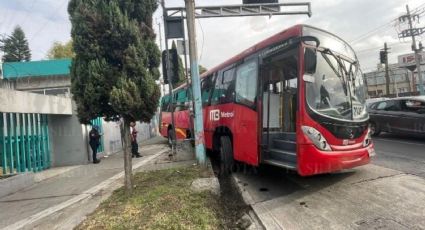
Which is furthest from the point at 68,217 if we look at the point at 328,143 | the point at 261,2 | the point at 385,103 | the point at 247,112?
the point at 385,103

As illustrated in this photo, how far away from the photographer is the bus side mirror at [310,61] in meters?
6.62

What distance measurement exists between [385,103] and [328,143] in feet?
32.8

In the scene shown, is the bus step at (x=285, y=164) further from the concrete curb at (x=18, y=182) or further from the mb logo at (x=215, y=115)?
the concrete curb at (x=18, y=182)

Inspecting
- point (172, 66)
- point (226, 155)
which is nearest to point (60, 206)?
point (226, 155)

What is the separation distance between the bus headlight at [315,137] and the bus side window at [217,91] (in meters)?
4.41

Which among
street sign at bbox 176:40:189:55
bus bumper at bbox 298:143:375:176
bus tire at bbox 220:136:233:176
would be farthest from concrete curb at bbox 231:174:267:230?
street sign at bbox 176:40:189:55

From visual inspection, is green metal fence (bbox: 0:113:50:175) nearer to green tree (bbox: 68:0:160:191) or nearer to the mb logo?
green tree (bbox: 68:0:160:191)

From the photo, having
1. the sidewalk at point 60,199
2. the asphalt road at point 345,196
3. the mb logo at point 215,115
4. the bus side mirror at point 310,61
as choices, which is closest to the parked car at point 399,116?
the asphalt road at point 345,196

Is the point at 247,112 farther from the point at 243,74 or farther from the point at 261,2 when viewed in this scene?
the point at 261,2

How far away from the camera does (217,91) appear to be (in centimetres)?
1103

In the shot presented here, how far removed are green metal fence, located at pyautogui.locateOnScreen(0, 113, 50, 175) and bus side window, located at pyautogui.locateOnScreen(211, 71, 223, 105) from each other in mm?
6243

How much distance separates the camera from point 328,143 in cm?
653

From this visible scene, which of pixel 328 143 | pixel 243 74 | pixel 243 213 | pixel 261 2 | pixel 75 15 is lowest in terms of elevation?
pixel 243 213

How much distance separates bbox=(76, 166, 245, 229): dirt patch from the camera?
5559 mm
